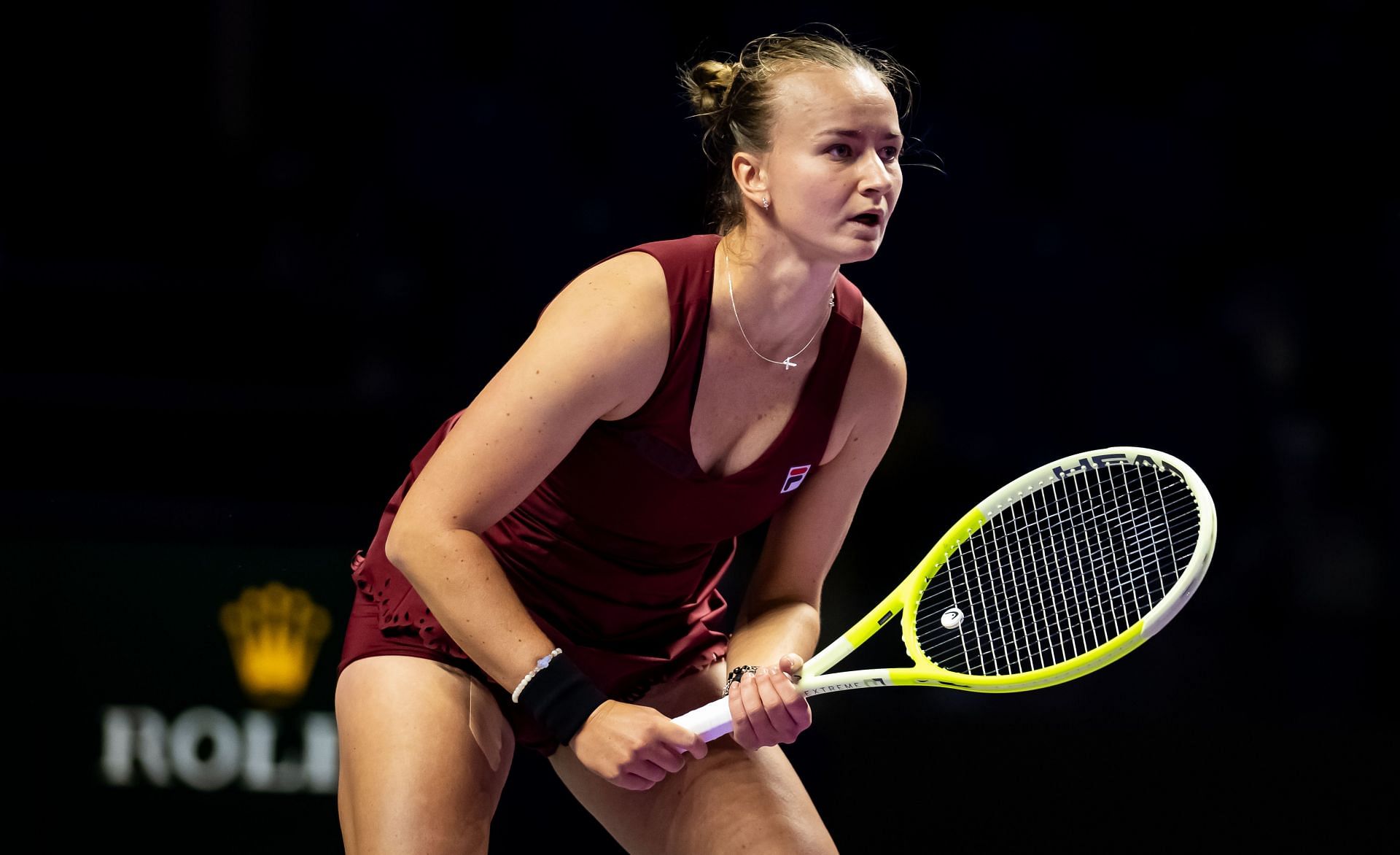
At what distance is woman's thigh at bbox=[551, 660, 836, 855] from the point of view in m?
1.93

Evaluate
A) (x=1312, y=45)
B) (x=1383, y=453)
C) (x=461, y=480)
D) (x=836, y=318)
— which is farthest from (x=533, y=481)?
(x=1312, y=45)

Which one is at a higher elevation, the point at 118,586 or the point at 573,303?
the point at 573,303

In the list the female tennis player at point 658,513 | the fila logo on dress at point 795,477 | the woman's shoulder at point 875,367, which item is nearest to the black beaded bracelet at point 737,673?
the female tennis player at point 658,513

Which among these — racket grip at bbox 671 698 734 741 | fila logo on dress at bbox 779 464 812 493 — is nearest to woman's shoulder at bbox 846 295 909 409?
fila logo on dress at bbox 779 464 812 493

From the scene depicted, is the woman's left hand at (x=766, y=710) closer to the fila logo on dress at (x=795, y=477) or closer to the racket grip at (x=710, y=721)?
the racket grip at (x=710, y=721)

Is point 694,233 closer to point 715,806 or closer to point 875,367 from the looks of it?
point 875,367

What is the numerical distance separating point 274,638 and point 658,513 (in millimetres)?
1661

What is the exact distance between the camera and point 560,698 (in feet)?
6.04

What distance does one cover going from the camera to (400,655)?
77.3 inches

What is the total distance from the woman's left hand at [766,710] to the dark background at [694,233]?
1489 millimetres

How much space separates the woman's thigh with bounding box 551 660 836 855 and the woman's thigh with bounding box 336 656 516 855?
0.16 meters

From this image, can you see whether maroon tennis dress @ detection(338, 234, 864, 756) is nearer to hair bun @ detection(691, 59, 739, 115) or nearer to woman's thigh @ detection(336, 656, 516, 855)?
woman's thigh @ detection(336, 656, 516, 855)

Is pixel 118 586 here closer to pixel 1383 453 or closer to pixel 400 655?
pixel 400 655

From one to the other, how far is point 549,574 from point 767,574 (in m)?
0.33
